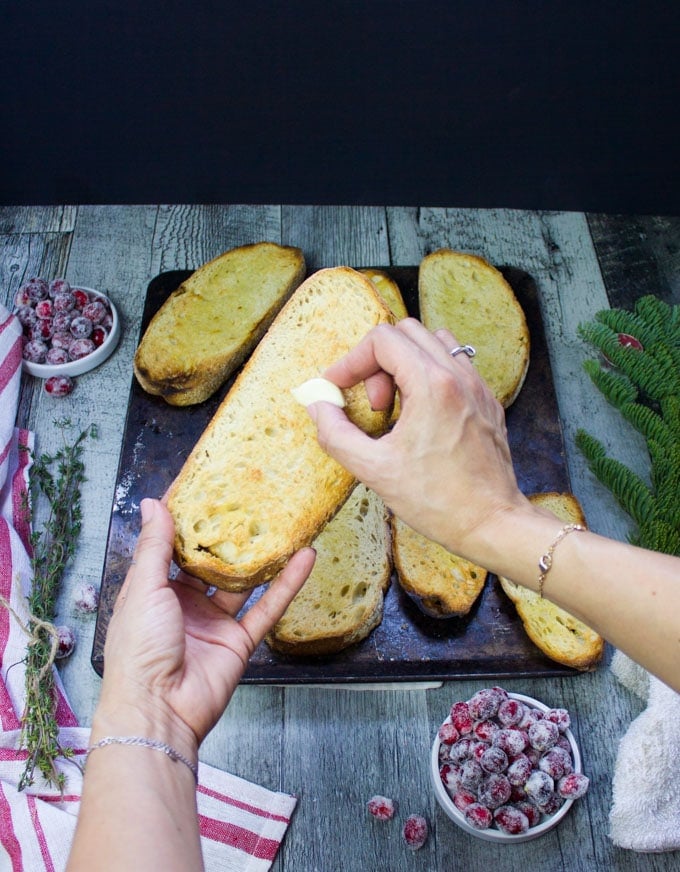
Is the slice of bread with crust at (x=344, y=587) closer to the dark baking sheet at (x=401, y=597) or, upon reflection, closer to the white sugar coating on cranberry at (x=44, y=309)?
the dark baking sheet at (x=401, y=597)

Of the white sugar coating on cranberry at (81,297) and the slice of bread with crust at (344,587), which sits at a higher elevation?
the white sugar coating on cranberry at (81,297)

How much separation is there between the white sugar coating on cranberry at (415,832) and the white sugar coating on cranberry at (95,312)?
7.54 feet

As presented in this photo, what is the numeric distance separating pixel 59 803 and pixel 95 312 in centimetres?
191

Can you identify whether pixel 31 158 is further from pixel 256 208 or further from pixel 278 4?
pixel 278 4

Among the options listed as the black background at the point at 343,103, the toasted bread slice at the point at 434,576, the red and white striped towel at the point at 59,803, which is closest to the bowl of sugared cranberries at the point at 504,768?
the toasted bread slice at the point at 434,576

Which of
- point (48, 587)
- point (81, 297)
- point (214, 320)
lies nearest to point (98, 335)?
point (81, 297)

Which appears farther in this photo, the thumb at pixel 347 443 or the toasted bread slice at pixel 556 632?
the toasted bread slice at pixel 556 632

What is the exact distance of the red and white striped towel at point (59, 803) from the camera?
2484 millimetres

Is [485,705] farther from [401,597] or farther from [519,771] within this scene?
[401,597]

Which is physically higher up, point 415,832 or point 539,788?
point 539,788

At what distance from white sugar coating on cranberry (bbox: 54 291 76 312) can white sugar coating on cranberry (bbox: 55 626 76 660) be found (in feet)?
4.51

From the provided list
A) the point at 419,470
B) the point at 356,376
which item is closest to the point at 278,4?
the point at 356,376

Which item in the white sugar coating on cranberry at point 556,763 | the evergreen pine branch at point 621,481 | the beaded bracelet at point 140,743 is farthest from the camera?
the evergreen pine branch at point 621,481

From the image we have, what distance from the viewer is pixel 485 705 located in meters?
2.54
